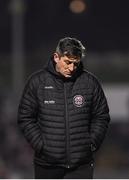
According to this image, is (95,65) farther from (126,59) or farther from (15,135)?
(15,135)

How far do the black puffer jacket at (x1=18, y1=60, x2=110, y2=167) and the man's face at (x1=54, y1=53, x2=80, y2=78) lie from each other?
3 cm

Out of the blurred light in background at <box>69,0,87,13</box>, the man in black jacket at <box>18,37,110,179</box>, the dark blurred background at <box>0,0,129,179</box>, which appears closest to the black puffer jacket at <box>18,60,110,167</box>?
the man in black jacket at <box>18,37,110,179</box>

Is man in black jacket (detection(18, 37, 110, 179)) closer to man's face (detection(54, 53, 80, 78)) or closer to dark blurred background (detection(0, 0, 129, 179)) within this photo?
Answer: man's face (detection(54, 53, 80, 78))

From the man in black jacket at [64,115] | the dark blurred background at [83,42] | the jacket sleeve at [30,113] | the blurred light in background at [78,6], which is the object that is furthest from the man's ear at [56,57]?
the blurred light in background at [78,6]

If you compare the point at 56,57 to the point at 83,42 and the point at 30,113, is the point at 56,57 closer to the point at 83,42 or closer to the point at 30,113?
the point at 30,113

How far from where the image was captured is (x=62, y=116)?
3.81m

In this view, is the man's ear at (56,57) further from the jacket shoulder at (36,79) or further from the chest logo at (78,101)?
the chest logo at (78,101)

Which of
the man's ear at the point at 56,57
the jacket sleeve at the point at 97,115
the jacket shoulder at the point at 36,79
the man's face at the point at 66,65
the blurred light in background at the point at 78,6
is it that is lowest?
the jacket sleeve at the point at 97,115

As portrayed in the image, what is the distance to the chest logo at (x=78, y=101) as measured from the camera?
3.81 m

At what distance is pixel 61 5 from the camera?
607 inches

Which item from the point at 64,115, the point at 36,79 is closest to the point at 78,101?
the point at 64,115

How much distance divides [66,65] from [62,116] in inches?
9.2

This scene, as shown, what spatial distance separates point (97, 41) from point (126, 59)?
26.7 inches

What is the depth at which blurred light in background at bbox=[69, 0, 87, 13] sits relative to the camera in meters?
14.6
